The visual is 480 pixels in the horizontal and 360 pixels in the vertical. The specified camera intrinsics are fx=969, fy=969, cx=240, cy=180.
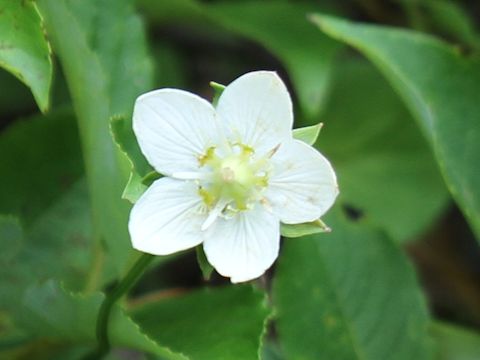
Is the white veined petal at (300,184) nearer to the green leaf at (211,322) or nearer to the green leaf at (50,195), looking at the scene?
the green leaf at (211,322)

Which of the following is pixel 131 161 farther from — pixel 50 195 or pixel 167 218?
pixel 50 195

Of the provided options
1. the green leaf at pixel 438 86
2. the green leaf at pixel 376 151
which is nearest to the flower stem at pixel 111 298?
the green leaf at pixel 438 86

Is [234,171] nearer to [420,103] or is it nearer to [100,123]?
[100,123]

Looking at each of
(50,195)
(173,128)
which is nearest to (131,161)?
(173,128)

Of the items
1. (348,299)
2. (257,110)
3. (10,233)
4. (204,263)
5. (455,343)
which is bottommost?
(455,343)

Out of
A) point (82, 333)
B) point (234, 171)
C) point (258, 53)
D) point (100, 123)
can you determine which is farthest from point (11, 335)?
point (258, 53)

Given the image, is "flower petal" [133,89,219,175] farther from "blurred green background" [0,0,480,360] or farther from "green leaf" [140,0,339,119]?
"green leaf" [140,0,339,119]

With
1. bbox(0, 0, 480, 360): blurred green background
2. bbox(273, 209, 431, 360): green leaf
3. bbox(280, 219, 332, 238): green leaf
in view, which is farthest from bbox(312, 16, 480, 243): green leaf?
A: bbox(280, 219, 332, 238): green leaf
